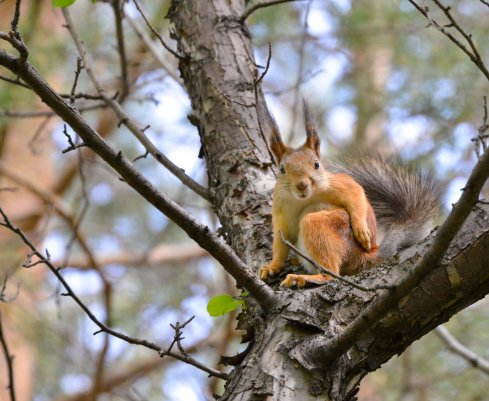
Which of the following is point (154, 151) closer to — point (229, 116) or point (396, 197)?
point (229, 116)

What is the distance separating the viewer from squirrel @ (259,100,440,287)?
2.00 metres

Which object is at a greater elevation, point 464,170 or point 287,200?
point 464,170

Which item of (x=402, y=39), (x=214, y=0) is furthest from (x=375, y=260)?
(x=402, y=39)

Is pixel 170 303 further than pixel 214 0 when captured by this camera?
Yes

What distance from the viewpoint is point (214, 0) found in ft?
7.70

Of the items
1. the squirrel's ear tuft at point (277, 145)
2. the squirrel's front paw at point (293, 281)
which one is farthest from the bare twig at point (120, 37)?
the squirrel's front paw at point (293, 281)

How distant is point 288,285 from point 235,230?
27 cm

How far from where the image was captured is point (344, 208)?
215 cm

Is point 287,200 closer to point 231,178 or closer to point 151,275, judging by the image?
point 231,178

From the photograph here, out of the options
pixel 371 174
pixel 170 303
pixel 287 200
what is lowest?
pixel 287 200

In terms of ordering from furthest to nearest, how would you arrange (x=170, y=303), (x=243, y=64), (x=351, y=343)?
(x=170, y=303) < (x=243, y=64) < (x=351, y=343)

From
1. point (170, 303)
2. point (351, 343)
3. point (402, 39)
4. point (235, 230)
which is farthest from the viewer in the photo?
point (402, 39)

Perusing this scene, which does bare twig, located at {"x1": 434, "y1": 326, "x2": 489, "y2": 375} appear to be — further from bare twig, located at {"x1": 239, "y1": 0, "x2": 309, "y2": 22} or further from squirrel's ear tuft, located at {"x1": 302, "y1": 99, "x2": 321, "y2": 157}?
bare twig, located at {"x1": 239, "y1": 0, "x2": 309, "y2": 22}

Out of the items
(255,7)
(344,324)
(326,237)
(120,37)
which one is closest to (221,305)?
(344,324)
